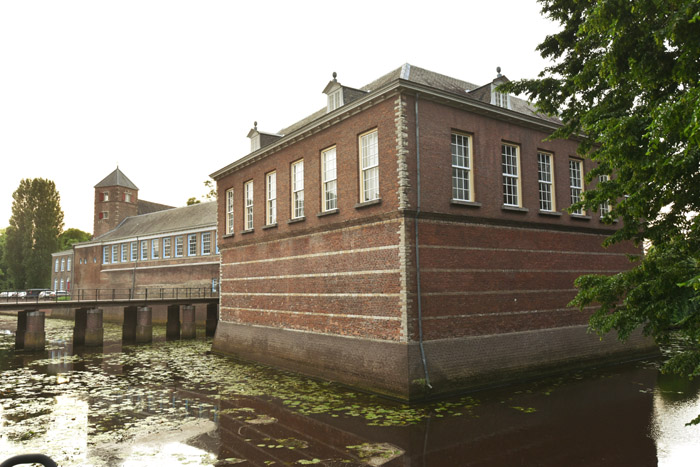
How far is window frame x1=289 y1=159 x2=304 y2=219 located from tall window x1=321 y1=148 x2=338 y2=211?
1418 millimetres

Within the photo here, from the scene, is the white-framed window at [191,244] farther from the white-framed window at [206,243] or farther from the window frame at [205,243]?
the white-framed window at [206,243]

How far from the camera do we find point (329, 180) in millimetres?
16484

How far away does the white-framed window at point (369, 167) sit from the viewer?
1449cm

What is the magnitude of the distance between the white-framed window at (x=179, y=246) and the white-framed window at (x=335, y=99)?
26895mm

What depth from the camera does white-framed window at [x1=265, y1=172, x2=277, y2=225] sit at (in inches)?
771

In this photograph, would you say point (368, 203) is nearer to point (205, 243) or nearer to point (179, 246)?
point (205, 243)

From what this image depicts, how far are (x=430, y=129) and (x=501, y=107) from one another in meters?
2.93

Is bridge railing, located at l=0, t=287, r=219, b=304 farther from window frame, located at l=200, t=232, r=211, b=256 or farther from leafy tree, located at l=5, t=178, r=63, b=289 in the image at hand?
leafy tree, located at l=5, t=178, r=63, b=289

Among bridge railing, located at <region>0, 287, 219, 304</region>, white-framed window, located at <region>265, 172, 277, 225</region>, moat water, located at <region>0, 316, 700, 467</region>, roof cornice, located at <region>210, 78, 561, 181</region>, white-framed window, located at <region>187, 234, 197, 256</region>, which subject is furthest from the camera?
white-framed window, located at <region>187, 234, 197, 256</region>

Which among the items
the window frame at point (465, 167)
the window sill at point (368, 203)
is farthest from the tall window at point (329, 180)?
the window frame at point (465, 167)

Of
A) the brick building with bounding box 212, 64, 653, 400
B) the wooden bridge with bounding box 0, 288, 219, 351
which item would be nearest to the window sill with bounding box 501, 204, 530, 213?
the brick building with bounding box 212, 64, 653, 400

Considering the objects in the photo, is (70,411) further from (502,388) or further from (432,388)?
(502,388)

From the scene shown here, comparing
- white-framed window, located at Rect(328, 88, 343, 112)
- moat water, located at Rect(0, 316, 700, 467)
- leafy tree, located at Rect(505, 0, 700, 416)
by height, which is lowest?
moat water, located at Rect(0, 316, 700, 467)

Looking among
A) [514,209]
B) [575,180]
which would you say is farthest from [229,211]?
[575,180]
